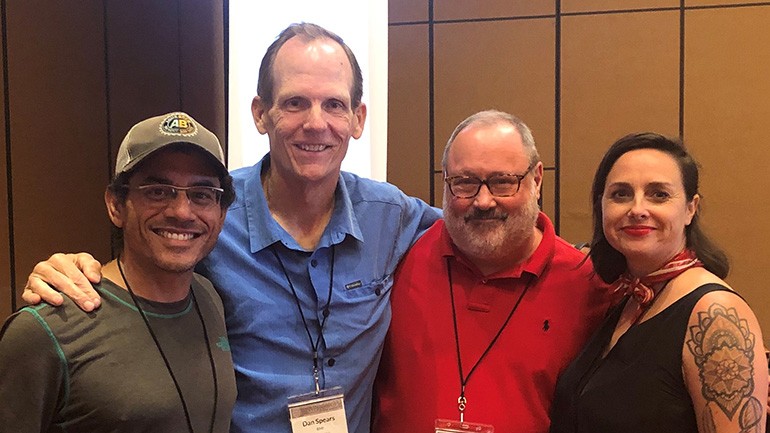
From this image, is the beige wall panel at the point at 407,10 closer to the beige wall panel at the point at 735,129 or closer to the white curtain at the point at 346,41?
the white curtain at the point at 346,41

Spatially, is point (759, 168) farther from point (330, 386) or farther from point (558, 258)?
point (330, 386)

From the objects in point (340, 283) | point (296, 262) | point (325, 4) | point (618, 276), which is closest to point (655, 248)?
point (618, 276)

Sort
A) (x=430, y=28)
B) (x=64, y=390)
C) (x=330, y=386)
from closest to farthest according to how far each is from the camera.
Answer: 1. (x=64, y=390)
2. (x=330, y=386)
3. (x=430, y=28)

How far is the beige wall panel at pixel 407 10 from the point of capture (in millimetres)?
3908

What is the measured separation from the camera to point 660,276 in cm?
175

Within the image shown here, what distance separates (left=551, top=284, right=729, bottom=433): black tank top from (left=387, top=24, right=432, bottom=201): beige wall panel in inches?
89.9

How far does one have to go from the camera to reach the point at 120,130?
4.05 meters

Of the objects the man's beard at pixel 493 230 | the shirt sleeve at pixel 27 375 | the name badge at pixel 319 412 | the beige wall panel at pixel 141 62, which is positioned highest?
the beige wall panel at pixel 141 62

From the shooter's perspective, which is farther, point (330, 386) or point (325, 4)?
point (325, 4)

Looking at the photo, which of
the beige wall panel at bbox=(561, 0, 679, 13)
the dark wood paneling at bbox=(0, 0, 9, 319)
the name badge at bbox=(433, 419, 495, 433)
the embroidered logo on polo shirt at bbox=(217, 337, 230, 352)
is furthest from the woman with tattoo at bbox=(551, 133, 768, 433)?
the dark wood paneling at bbox=(0, 0, 9, 319)

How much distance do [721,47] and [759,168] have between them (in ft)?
2.47

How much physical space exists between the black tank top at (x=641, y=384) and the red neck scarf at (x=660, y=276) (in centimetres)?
8

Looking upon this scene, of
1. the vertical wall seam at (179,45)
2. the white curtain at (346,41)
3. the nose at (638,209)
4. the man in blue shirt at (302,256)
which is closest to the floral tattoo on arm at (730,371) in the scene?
the nose at (638,209)

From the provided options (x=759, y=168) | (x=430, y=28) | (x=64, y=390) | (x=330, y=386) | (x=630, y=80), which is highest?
(x=430, y=28)
